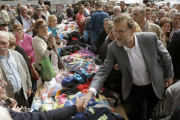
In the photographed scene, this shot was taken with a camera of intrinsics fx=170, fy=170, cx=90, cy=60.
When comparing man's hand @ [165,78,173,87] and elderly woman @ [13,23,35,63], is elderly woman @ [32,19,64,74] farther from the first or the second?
man's hand @ [165,78,173,87]

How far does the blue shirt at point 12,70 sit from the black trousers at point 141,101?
158 centimetres

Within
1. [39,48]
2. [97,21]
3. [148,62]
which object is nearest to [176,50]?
[148,62]

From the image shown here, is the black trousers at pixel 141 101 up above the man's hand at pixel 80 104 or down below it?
below

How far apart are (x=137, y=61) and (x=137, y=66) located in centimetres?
6

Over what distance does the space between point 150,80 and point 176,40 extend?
777 millimetres

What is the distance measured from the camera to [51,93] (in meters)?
2.56

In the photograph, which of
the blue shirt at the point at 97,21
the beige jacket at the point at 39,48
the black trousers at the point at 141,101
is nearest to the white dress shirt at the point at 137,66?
the black trousers at the point at 141,101

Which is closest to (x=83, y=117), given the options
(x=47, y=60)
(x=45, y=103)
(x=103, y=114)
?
(x=103, y=114)

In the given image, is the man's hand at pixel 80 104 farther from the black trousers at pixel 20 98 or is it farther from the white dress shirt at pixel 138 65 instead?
the black trousers at pixel 20 98

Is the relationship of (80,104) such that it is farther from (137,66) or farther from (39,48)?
(39,48)

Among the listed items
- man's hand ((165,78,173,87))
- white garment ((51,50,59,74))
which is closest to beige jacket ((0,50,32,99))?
white garment ((51,50,59,74))

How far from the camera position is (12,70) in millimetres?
2293

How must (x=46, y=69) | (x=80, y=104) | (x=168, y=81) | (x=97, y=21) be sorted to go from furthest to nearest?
(x=97, y=21)
(x=46, y=69)
(x=168, y=81)
(x=80, y=104)

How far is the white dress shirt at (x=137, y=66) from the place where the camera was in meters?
1.99
